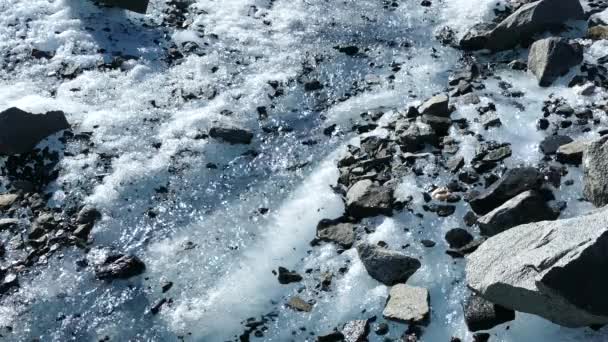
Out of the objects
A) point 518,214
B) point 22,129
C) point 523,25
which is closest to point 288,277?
point 518,214

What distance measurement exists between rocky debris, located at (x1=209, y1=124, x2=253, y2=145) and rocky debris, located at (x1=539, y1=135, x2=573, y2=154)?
2797 mm

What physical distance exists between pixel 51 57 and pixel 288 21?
112 inches

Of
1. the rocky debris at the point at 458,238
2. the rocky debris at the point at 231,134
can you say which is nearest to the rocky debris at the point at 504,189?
the rocky debris at the point at 458,238

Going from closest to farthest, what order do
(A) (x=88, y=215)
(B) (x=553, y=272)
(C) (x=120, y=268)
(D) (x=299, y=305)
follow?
(B) (x=553, y=272) → (D) (x=299, y=305) → (C) (x=120, y=268) → (A) (x=88, y=215)

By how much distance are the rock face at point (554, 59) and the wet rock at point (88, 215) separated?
4550 mm

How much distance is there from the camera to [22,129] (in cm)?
655

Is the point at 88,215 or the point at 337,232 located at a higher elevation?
the point at 337,232

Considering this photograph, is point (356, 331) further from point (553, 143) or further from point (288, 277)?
point (553, 143)

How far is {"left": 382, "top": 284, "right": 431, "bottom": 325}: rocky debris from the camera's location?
4.85 metres

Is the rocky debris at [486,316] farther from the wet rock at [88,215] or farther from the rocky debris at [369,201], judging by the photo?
the wet rock at [88,215]

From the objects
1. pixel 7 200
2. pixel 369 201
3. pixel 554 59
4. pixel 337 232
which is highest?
pixel 554 59

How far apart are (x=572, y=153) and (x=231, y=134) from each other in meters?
3.18

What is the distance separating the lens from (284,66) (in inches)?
302

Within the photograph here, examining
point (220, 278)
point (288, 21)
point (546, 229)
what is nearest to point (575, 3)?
point (288, 21)
